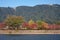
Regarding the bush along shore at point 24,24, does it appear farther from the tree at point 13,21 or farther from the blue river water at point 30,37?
the blue river water at point 30,37

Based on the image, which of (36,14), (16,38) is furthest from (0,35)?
(36,14)

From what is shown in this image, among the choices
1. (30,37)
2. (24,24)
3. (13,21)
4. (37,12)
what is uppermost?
(37,12)

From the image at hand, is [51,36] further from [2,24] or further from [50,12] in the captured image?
[2,24]

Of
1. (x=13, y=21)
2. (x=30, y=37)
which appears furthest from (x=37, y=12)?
(x=13, y=21)

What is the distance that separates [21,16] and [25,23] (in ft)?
1.33

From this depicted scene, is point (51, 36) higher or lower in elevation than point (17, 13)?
lower

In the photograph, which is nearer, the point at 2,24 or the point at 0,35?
the point at 2,24

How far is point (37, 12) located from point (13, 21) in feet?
5.64

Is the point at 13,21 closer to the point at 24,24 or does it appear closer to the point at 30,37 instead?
the point at 24,24

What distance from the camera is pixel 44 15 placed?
64.4ft

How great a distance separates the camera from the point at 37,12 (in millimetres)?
19766

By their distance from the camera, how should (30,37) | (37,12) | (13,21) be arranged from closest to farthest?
(13,21), (37,12), (30,37)

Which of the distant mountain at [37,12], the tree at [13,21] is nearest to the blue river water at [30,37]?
the distant mountain at [37,12]

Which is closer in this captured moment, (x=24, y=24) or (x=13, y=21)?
(x=13, y=21)
